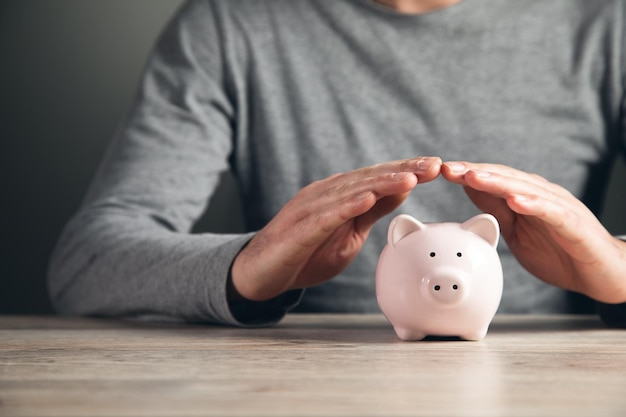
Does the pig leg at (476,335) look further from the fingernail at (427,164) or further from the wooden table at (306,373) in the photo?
the fingernail at (427,164)

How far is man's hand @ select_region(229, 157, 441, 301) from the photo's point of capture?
82cm

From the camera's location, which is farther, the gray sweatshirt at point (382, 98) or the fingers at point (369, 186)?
the gray sweatshirt at point (382, 98)

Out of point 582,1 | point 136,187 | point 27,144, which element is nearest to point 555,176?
point 582,1

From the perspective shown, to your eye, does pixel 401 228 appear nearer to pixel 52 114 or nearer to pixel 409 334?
pixel 409 334

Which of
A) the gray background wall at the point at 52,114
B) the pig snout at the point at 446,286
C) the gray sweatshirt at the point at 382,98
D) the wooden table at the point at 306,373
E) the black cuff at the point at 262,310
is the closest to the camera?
the wooden table at the point at 306,373

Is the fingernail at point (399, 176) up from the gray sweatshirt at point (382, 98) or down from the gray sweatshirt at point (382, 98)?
up

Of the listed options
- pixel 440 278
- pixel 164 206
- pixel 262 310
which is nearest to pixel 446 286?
pixel 440 278

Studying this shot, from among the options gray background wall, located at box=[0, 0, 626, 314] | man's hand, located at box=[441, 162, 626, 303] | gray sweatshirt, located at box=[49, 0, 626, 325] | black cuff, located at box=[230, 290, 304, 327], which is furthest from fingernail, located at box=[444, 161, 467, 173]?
gray background wall, located at box=[0, 0, 626, 314]

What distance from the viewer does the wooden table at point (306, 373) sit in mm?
495

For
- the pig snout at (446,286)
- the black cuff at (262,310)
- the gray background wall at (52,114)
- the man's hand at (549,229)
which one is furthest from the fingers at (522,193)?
the gray background wall at (52,114)

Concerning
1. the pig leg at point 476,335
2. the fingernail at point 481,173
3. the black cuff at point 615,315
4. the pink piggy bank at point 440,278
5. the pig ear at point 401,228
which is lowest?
the black cuff at point 615,315

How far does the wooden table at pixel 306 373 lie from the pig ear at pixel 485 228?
109 millimetres

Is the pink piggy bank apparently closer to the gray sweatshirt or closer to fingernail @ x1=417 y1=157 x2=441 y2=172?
fingernail @ x1=417 y1=157 x2=441 y2=172

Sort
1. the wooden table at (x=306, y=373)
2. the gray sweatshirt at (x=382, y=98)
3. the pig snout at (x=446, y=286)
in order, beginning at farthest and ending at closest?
1. the gray sweatshirt at (x=382, y=98)
2. the pig snout at (x=446, y=286)
3. the wooden table at (x=306, y=373)
